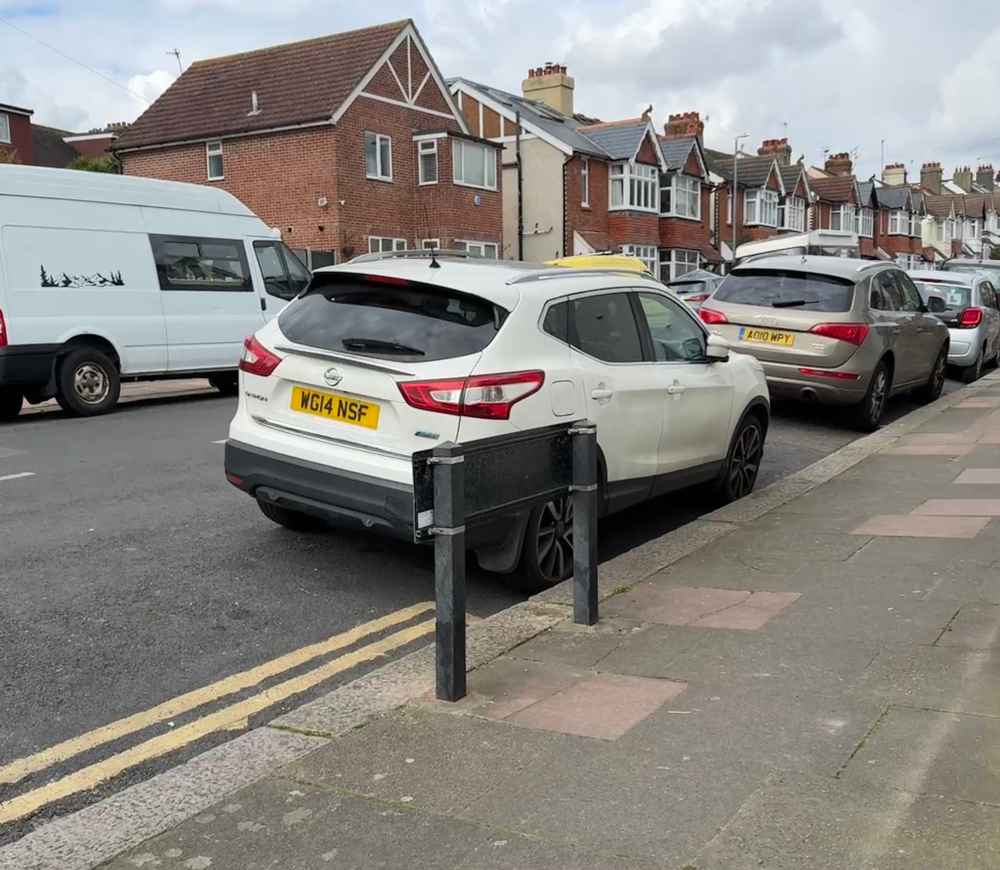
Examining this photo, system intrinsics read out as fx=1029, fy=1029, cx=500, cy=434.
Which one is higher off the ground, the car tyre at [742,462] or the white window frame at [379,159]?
the white window frame at [379,159]

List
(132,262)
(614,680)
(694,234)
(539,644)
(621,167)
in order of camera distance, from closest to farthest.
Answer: (614,680)
(539,644)
(132,262)
(621,167)
(694,234)

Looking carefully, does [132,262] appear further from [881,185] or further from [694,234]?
[881,185]

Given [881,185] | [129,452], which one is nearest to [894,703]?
[129,452]

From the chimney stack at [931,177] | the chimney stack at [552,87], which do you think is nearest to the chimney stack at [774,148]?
the chimney stack at [552,87]

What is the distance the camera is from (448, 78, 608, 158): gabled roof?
123 feet

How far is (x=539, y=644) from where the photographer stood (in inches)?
176

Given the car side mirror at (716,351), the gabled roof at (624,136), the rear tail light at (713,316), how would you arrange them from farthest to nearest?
the gabled roof at (624,136), the rear tail light at (713,316), the car side mirror at (716,351)

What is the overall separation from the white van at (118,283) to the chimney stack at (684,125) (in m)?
36.6

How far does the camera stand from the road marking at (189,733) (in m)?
3.28

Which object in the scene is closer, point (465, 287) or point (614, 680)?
point (614, 680)

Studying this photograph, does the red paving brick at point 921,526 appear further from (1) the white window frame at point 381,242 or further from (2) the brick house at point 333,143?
(1) the white window frame at point 381,242

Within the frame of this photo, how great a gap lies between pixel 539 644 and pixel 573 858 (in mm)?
1733

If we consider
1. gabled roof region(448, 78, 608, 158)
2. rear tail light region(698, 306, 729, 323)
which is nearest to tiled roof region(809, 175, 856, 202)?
gabled roof region(448, 78, 608, 158)

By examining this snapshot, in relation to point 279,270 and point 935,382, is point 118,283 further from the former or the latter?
point 935,382
